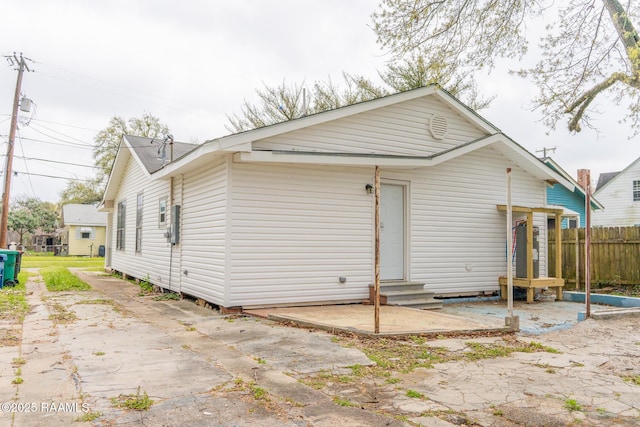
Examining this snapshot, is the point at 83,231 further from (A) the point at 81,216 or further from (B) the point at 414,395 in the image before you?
(B) the point at 414,395

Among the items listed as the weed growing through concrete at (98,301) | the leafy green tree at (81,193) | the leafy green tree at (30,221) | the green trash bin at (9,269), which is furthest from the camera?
the leafy green tree at (81,193)

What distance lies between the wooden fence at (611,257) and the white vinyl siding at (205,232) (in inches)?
358

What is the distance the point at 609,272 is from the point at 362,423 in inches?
465

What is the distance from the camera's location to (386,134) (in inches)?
367

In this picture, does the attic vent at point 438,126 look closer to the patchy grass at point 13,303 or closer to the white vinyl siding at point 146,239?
the white vinyl siding at point 146,239

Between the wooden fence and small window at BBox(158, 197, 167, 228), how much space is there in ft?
33.4

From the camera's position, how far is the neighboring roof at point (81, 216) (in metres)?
33.8

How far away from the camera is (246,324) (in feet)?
22.2

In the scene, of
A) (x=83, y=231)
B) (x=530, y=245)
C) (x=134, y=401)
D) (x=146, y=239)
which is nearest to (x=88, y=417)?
(x=134, y=401)

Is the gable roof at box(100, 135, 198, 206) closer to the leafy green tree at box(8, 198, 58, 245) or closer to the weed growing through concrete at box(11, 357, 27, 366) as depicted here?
the weed growing through concrete at box(11, 357, 27, 366)

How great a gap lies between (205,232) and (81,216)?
30.3 m

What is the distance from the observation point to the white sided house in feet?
25.7

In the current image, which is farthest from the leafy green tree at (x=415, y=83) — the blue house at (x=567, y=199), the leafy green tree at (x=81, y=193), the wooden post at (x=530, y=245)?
the leafy green tree at (x=81, y=193)

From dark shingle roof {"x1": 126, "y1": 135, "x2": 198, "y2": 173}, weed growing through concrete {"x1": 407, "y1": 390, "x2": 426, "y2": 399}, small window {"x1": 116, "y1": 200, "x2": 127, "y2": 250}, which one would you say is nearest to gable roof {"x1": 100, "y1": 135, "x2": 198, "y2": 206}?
dark shingle roof {"x1": 126, "y1": 135, "x2": 198, "y2": 173}
